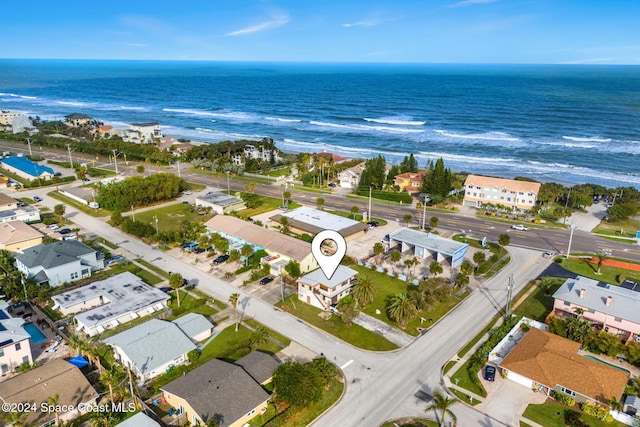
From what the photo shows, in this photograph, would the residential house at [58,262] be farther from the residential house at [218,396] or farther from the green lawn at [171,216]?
the residential house at [218,396]

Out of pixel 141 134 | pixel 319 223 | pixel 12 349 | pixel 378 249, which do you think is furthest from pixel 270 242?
pixel 141 134

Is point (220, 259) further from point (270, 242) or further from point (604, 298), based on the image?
point (604, 298)

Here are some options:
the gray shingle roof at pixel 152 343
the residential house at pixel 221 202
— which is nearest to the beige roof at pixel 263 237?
the residential house at pixel 221 202

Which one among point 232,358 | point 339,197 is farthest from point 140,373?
point 339,197

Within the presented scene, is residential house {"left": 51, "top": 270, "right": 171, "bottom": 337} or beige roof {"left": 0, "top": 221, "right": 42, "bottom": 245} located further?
beige roof {"left": 0, "top": 221, "right": 42, "bottom": 245}

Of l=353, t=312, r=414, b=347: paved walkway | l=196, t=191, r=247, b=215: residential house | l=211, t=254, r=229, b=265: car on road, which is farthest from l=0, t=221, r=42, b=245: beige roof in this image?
l=353, t=312, r=414, b=347: paved walkway

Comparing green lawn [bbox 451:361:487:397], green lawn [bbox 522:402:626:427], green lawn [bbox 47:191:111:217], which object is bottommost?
green lawn [bbox 522:402:626:427]

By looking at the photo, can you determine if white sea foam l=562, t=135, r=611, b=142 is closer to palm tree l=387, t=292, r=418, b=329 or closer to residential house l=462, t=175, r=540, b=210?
residential house l=462, t=175, r=540, b=210
